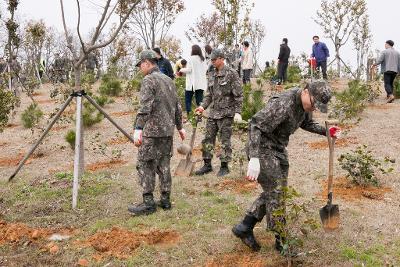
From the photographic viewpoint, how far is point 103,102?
12.1 metres

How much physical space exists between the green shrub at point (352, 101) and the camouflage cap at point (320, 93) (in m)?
5.38

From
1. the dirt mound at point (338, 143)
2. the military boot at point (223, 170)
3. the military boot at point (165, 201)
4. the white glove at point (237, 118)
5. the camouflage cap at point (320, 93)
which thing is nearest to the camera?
the camouflage cap at point (320, 93)

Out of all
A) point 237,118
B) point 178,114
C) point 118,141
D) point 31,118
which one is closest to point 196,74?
point 118,141

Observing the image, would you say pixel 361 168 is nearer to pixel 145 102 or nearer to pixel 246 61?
pixel 145 102

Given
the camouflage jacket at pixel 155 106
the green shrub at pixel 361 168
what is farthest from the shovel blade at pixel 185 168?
the green shrub at pixel 361 168

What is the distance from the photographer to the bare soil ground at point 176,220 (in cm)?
399

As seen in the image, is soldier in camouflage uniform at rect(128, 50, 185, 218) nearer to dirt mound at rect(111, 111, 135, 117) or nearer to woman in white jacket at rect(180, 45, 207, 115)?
woman in white jacket at rect(180, 45, 207, 115)

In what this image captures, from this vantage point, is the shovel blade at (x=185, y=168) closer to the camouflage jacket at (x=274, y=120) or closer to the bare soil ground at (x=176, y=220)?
the bare soil ground at (x=176, y=220)

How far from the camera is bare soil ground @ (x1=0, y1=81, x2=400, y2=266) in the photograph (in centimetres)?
399

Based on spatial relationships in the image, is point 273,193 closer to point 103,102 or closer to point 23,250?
point 23,250

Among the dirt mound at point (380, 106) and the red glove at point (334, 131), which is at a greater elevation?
the red glove at point (334, 131)

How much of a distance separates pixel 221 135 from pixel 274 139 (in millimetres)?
2578

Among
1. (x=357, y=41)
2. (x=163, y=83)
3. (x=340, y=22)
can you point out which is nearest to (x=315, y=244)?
(x=163, y=83)

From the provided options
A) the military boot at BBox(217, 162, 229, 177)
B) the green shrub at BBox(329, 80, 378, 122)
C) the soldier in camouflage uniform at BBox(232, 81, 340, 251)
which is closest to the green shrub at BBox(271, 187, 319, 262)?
the soldier in camouflage uniform at BBox(232, 81, 340, 251)
